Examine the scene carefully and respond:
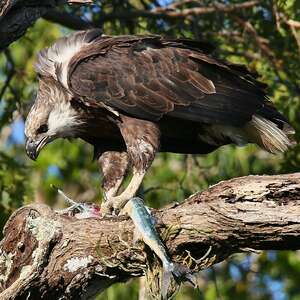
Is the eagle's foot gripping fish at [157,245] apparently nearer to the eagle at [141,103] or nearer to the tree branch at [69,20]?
the eagle at [141,103]

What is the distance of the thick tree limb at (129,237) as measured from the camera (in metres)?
4.62

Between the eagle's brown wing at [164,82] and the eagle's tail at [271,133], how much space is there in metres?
0.06

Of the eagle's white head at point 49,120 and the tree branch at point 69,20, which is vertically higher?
the eagle's white head at point 49,120

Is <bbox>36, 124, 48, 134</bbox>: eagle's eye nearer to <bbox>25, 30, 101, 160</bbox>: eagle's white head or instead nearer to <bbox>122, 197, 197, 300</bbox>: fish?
<bbox>25, 30, 101, 160</bbox>: eagle's white head

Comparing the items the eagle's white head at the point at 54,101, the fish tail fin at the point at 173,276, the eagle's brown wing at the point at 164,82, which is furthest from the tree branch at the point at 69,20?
the fish tail fin at the point at 173,276

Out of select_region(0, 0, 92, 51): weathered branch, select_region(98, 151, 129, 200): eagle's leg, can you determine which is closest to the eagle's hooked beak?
select_region(98, 151, 129, 200): eagle's leg

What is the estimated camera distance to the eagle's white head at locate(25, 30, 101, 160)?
259 inches

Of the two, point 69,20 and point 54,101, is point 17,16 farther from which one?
point 69,20

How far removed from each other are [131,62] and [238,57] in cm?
202

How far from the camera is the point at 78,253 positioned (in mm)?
4977

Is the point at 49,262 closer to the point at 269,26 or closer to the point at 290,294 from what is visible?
the point at 269,26

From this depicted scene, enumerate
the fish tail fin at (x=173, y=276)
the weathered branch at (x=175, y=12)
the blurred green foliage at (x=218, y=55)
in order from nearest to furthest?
the fish tail fin at (x=173, y=276) < the blurred green foliage at (x=218, y=55) < the weathered branch at (x=175, y=12)

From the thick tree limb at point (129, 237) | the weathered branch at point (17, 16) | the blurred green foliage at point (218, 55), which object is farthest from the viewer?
the blurred green foliage at point (218, 55)

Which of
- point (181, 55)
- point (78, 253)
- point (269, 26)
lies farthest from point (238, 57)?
point (78, 253)
